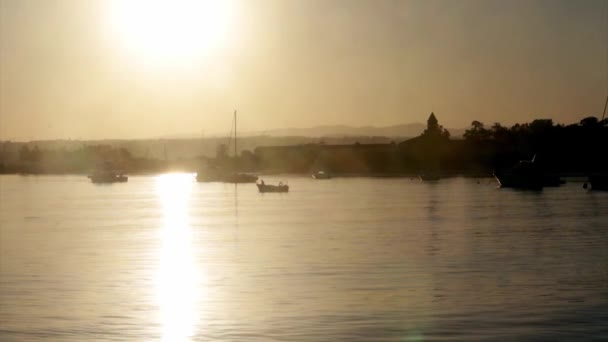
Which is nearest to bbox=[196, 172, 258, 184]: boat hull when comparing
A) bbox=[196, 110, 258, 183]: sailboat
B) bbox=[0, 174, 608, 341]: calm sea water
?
bbox=[196, 110, 258, 183]: sailboat

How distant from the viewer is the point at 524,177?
124m

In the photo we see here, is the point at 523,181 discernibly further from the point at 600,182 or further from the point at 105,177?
the point at 105,177

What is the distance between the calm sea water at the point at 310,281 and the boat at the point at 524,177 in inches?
2491

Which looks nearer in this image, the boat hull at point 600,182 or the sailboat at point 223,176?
the boat hull at point 600,182

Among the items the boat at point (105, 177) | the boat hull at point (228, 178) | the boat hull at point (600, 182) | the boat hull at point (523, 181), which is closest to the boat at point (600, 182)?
the boat hull at point (600, 182)

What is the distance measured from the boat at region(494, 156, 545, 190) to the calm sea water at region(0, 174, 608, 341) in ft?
208

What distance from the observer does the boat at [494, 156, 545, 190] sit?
12338 cm

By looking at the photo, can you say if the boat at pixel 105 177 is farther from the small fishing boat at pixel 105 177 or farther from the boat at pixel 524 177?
the boat at pixel 524 177

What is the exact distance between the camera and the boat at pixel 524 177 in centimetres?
12338

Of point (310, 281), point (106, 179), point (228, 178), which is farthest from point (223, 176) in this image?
point (310, 281)

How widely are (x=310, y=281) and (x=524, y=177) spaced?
97619 mm

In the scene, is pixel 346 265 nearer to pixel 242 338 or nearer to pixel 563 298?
pixel 563 298

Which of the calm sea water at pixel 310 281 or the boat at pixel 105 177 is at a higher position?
the boat at pixel 105 177

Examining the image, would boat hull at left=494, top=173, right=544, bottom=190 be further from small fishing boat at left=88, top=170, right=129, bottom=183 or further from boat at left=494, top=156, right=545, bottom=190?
small fishing boat at left=88, top=170, right=129, bottom=183
